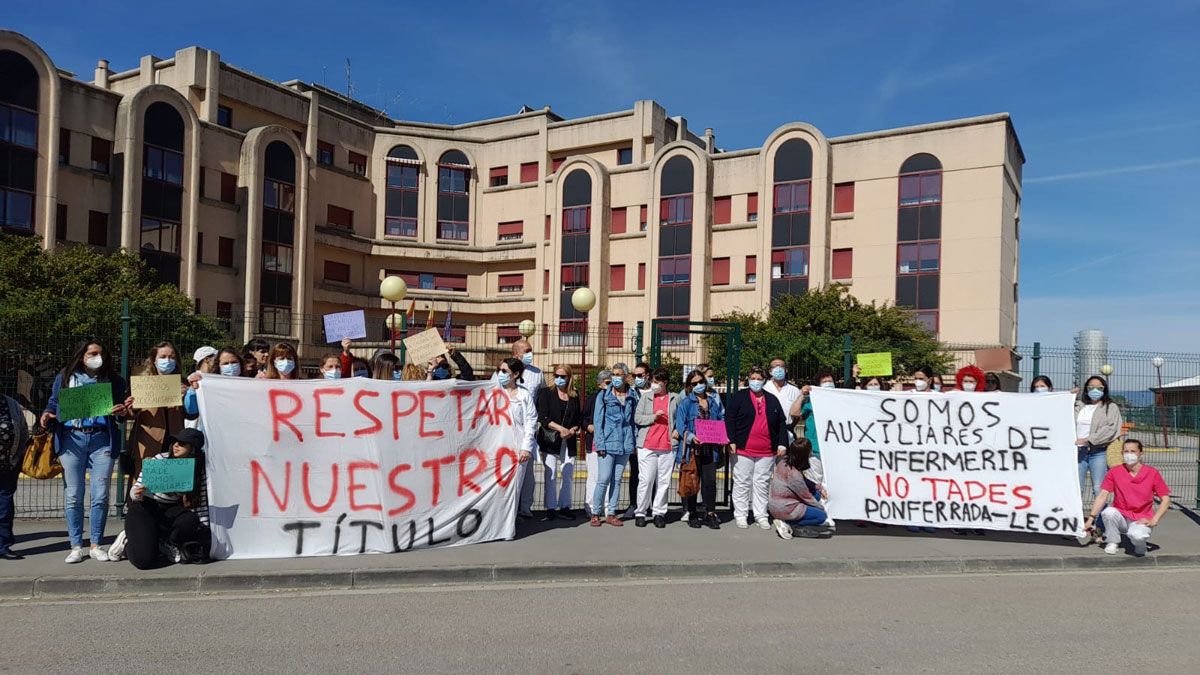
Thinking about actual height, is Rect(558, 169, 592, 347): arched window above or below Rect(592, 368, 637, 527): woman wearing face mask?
above

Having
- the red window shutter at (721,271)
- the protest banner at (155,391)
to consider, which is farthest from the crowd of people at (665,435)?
the red window shutter at (721,271)

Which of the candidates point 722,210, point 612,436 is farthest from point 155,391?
point 722,210

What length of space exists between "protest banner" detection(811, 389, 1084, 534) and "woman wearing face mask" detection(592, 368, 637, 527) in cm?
229

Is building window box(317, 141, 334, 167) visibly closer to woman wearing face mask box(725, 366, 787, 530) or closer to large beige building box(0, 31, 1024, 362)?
large beige building box(0, 31, 1024, 362)

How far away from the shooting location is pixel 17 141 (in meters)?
36.2

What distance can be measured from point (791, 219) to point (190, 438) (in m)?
41.6

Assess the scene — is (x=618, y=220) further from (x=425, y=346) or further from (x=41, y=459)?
(x=41, y=459)

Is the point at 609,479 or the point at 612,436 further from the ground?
the point at 612,436

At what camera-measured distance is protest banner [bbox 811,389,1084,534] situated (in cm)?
1013

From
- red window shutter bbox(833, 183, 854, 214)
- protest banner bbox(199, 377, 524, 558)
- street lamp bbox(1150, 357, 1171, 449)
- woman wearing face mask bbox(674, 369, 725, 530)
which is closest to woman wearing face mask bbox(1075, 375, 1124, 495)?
street lamp bbox(1150, 357, 1171, 449)

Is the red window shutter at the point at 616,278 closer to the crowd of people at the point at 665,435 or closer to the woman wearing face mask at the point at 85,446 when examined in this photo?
the crowd of people at the point at 665,435

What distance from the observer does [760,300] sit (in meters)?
46.8

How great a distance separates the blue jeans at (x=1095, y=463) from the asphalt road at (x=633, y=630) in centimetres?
286

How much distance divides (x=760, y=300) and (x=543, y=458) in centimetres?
3703
